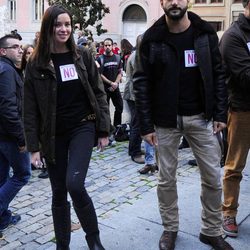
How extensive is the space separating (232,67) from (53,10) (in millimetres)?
1471

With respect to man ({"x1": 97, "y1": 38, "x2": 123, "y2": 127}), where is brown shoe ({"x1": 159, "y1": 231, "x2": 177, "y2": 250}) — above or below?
below

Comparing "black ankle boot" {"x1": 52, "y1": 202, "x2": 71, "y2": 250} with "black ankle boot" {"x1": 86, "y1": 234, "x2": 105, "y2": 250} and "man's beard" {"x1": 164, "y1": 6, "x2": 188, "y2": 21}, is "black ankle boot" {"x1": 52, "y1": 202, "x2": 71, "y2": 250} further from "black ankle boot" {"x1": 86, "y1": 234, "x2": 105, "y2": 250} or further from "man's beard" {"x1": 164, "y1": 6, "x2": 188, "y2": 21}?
"man's beard" {"x1": 164, "y1": 6, "x2": 188, "y2": 21}

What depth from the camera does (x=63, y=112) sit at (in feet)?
10.9

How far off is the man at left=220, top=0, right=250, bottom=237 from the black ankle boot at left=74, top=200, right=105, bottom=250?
1.17 metres

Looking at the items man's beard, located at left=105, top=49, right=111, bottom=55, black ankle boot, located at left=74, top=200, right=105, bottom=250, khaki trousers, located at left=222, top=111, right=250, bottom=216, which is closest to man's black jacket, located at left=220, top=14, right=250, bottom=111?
khaki trousers, located at left=222, top=111, right=250, bottom=216

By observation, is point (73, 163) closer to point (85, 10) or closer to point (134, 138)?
point (134, 138)

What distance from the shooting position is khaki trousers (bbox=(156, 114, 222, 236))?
11.1ft

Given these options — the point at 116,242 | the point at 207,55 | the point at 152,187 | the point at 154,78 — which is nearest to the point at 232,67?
the point at 207,55

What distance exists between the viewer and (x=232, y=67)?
3518mm

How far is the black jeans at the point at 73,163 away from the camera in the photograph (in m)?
3.21

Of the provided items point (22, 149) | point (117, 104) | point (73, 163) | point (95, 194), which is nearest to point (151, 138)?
point (73, 163)

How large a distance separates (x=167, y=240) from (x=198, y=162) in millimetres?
716

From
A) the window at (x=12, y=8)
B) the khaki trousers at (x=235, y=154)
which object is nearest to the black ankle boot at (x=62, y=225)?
the khaki trousers at (x=235, y=154)

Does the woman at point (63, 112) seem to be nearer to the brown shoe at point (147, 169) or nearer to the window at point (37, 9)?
the brown shoe at point (147, 169)
